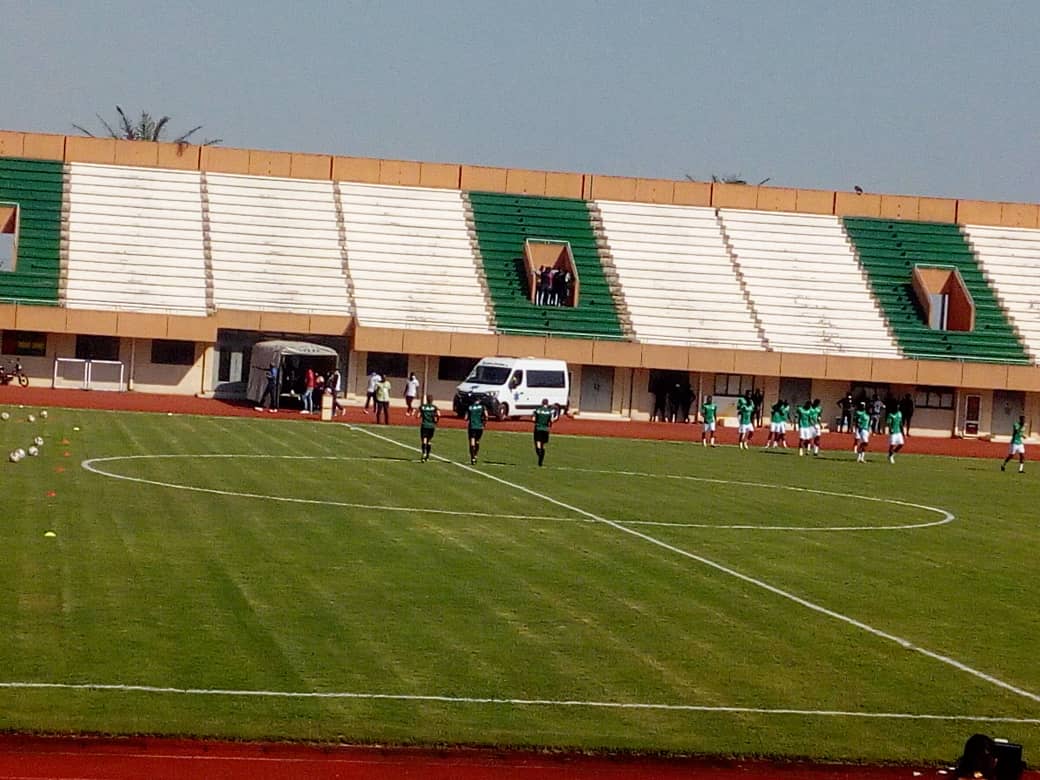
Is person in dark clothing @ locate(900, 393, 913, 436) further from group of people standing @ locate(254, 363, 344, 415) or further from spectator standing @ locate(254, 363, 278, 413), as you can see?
spectator standing @ locate(254, 363, 278, 413)

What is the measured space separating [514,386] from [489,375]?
1.26 metres

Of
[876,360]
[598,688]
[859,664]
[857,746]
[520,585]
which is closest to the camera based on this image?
[857,746]

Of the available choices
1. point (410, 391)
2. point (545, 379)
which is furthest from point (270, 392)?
point (545, 379)

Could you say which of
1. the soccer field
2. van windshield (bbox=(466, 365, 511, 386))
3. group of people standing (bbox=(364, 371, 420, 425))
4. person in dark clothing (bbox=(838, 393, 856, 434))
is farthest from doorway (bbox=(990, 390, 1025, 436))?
the soccer field

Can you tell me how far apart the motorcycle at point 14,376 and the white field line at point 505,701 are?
5455cm

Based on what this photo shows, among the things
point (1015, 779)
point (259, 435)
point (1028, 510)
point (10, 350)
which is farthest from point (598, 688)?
point (10, 350)

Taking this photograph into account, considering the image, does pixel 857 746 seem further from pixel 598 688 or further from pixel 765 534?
pixel 765 534

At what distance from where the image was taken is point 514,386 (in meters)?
66.5

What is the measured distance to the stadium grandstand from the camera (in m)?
71.1

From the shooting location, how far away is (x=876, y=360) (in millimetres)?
75062

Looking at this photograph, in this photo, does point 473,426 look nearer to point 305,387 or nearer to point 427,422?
point 427,422

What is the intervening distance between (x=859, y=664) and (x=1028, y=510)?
21645mm

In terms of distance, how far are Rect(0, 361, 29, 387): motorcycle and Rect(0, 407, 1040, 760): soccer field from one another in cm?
3202

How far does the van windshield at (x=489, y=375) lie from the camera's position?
66.7m
